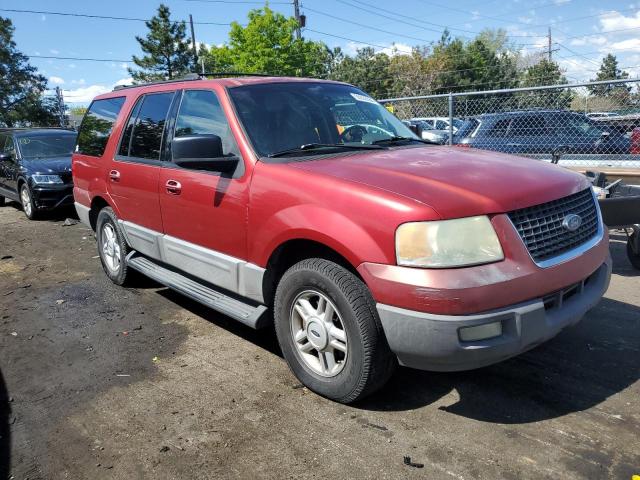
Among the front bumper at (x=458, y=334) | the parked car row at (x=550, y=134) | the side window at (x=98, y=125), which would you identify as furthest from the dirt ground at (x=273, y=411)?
the parked car row at (x=550, y=134)

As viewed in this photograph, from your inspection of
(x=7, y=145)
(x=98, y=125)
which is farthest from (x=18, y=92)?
(x=98, y=125)

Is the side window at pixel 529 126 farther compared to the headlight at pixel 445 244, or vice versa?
the side window at pixel 529 126

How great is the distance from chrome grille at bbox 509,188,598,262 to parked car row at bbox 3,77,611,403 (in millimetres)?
12

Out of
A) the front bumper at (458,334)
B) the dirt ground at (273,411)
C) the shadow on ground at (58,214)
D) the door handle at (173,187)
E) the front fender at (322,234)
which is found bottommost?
the shadow on ground at (58,214)

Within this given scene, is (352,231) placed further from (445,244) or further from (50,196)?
(50,196)

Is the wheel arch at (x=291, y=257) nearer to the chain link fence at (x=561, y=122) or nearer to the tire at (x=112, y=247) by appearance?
the tire at (x=112, y=247)

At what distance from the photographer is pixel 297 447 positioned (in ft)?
9.01

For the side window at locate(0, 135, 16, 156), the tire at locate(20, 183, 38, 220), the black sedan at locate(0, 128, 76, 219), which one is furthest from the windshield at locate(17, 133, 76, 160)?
the tire at locate(20, 183, 38, 220)

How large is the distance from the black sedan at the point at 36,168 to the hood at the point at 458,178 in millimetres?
8212

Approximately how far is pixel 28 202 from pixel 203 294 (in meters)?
7.98

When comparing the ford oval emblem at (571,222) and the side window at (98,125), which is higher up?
the side window at (98,125)

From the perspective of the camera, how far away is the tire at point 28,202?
1002 cm

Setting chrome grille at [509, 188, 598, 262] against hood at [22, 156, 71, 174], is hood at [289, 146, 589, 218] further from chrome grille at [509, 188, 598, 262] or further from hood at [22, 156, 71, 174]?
hood at [22, 156, 71, 174]

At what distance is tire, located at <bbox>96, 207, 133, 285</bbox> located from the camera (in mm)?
5277
